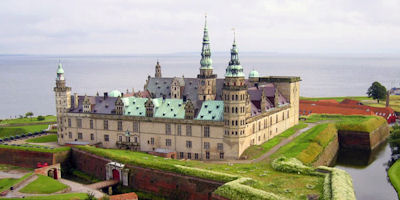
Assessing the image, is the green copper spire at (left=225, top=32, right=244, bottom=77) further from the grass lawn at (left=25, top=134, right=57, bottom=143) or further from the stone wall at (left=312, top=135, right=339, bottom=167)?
the grass lawn at (left=25, top=134, right=57, bottom=143)

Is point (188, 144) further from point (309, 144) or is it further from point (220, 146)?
point (309, 144)

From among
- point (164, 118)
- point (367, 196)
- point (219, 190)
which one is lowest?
point (367, 196)

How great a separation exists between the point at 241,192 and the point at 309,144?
31.9 metres

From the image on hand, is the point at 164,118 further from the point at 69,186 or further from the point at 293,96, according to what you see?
the point at 293,96

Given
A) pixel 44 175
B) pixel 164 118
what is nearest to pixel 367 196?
pixel 164 118

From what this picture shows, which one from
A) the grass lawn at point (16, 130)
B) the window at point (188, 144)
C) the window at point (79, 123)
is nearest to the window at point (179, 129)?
the window at point (188, 144)

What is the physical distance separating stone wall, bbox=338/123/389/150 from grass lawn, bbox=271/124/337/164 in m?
3.60

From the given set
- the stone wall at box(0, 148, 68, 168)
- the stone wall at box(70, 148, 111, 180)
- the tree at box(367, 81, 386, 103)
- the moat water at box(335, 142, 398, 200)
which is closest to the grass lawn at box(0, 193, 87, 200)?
the stone wall at box(70, 148, 111, 180)

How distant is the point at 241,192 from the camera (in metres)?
48.5

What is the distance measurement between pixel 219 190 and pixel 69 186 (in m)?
24.3

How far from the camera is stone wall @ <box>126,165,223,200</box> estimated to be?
186 feet

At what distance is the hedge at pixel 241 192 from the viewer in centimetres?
4638

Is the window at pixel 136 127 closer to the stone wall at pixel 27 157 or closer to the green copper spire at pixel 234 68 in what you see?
the stone wall at pixel 27 157

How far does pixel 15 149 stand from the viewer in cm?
7594
